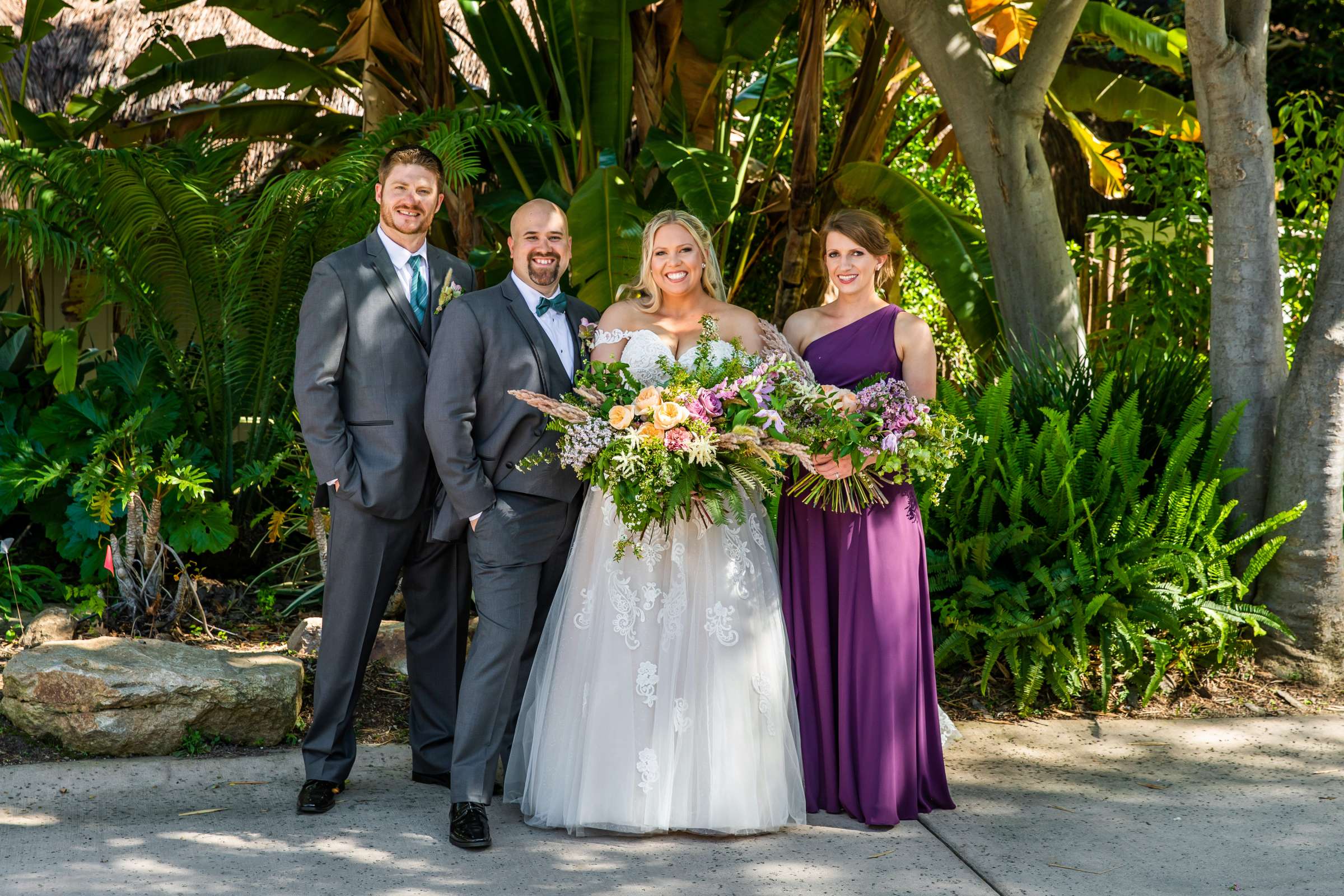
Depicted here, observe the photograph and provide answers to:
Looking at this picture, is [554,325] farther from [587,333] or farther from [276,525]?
[276,525]

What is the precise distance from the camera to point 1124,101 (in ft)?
29.3

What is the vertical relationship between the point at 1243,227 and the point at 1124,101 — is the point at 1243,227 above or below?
below

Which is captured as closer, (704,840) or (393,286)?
(704,840)

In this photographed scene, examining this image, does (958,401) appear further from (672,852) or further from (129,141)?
(129,141)

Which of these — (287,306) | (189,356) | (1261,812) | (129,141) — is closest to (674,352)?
(1261,812)

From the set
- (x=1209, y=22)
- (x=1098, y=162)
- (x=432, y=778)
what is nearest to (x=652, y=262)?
(x=432, y=778)

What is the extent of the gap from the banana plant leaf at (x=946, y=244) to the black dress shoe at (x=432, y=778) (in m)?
3.98

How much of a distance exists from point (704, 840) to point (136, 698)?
2.21 m

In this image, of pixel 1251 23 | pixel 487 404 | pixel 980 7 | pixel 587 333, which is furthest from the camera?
pixel 980 7

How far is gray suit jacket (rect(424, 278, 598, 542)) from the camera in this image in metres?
3.80

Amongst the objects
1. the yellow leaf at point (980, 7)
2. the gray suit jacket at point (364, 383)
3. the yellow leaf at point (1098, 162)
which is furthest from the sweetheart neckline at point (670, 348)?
the yellow leaf at point (1098, 162)

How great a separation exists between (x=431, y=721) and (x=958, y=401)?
2936 mm

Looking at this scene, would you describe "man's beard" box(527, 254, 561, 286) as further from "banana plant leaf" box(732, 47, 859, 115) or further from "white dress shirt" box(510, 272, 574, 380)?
"banana plant leaf" box(732, 47, 859, 115)

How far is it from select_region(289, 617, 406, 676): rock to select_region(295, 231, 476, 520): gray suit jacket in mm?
1534
